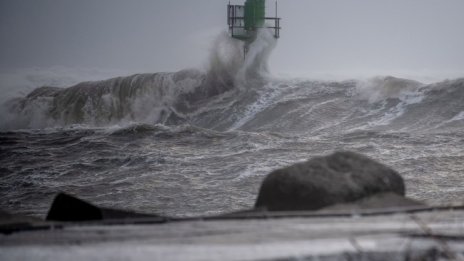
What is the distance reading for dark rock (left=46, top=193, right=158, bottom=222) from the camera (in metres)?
3.50

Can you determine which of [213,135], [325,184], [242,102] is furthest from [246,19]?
[325,184]

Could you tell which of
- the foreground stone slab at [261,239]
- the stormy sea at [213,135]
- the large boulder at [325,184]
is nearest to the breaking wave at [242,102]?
the stormy sea at [213,135]

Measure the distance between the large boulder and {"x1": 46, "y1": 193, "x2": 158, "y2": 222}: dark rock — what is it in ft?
2.78

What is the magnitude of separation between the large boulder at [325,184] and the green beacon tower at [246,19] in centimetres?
2401

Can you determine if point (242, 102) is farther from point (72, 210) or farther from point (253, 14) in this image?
point (72, 210)

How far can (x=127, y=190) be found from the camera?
30.7 ft

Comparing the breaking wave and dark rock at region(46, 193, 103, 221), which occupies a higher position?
dark rock at region(46, 193, 103, 221)

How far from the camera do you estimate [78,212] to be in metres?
3.51

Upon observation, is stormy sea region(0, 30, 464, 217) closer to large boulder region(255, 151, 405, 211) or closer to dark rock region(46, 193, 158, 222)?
large boulder region(255, 151, 405, 211)

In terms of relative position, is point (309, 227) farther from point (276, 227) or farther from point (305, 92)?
point (305, 92)

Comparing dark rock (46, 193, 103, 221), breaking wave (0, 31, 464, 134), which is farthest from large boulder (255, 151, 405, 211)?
breaking wave (0, 31, 464, 134)

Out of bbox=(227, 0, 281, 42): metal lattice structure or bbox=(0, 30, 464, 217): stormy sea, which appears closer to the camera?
bbox=(0, 30, 464, 217): stormy sea

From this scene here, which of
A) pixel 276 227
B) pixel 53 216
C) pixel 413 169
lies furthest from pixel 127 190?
pixel 276 227

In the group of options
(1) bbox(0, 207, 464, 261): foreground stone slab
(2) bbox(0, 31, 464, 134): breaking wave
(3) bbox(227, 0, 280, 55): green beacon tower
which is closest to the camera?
(1) bbox(0, 207, 464, 261): foreground stone slab
